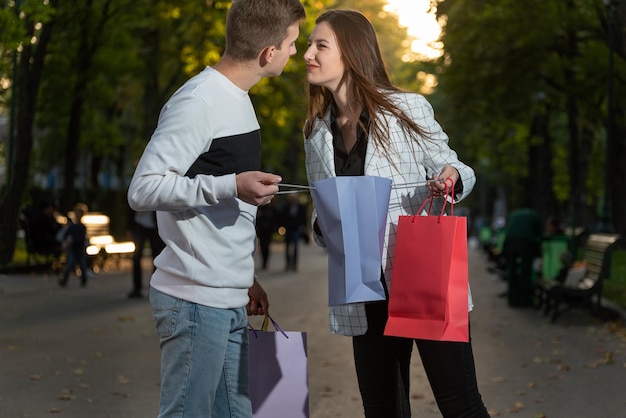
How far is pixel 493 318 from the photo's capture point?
15320 mm

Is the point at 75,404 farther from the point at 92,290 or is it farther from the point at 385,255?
the point at 92,290

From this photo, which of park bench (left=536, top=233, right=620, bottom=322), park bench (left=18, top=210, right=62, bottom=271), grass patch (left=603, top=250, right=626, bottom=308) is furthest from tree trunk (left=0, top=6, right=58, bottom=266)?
grass patch (left=603, top=250, right=626, bottom=308)

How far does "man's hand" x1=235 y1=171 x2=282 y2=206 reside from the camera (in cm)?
329

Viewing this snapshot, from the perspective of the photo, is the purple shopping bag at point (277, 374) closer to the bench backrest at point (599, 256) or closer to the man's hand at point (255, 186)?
the man's hand at point (255, 186)

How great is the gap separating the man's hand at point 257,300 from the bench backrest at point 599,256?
10801 millimetres

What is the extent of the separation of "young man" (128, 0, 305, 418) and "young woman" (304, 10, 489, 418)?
53 cm

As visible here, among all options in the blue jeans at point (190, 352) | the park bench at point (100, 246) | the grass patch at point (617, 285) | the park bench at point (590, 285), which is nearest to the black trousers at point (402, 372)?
the blue jeans at point (190, 352)

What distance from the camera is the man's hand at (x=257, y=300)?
12.8 ft

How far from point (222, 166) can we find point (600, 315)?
12145mm

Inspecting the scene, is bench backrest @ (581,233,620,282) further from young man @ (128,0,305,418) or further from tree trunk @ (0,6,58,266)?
young man @ (128,0,305,418)

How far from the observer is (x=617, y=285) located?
63.4ft

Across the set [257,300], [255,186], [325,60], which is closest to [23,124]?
[325,60]

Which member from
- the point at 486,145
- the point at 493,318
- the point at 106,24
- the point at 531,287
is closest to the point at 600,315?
the point at 493,318

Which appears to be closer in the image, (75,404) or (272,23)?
(272,23)
